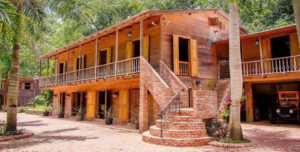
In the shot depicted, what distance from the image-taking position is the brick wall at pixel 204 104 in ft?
29.1

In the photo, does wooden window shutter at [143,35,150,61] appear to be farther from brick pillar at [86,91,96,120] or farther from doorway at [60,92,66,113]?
doorway at [60,92,66,113]

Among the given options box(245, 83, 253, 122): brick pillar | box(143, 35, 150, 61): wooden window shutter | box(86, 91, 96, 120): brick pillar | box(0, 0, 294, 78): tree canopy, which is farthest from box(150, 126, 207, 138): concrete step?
box(86, 91, 96, 120): brick pillar

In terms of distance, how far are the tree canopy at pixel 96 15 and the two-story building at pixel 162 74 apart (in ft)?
8.48

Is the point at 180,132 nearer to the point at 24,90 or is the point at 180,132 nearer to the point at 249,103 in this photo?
the point at 249,103

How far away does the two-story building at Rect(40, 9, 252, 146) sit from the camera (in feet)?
28.8

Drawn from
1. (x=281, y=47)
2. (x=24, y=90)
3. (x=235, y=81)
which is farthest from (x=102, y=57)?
(x=24, y=90)

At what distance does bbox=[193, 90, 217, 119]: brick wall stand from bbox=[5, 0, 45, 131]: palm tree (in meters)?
7.81

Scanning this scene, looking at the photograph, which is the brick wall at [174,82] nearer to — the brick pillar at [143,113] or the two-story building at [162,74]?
the two-story building at [162,74]

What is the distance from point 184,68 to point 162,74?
78.1 inches

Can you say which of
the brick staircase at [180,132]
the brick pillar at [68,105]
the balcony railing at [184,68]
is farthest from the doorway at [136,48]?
the brick pillar at [68,105]

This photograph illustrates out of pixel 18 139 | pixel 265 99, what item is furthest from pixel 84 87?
pixel 265 99

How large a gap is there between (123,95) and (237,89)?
7.86 meters

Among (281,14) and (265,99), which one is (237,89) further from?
(281,14)

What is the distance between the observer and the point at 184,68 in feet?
43.8
